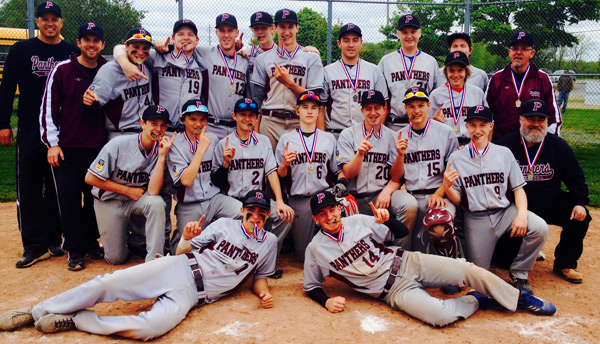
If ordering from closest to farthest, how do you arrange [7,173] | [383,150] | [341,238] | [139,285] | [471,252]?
[139,285]
[341,238]
[471,252]
[383,150]
[7,173]

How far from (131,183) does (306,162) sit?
5.98ft

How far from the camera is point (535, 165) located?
16.8ft

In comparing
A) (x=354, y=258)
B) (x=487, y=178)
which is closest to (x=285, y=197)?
(x=354, y=258)

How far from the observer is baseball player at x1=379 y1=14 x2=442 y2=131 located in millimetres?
5930

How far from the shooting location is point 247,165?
5301 millimetres

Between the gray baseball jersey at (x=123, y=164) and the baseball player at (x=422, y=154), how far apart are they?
2.59 m

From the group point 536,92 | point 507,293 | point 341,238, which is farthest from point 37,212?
point 536,92

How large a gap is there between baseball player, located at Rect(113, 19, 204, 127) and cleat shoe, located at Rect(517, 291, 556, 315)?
388 centimetres

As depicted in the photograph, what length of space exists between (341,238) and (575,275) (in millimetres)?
2461

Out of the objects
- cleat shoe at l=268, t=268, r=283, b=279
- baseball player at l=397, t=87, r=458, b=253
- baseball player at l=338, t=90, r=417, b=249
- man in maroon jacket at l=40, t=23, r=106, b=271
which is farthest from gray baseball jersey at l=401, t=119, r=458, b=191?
man in maroon jacket at l=40, t=23, r=106, b=271

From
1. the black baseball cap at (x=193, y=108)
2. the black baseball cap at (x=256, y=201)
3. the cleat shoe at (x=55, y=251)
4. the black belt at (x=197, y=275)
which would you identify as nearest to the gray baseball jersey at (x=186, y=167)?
the black baseball cap at (x=193, y=108)

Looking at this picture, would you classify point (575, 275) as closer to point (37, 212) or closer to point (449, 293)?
point (449, 293)

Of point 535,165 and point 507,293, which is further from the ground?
point 535,165

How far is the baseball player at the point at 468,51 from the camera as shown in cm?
609
